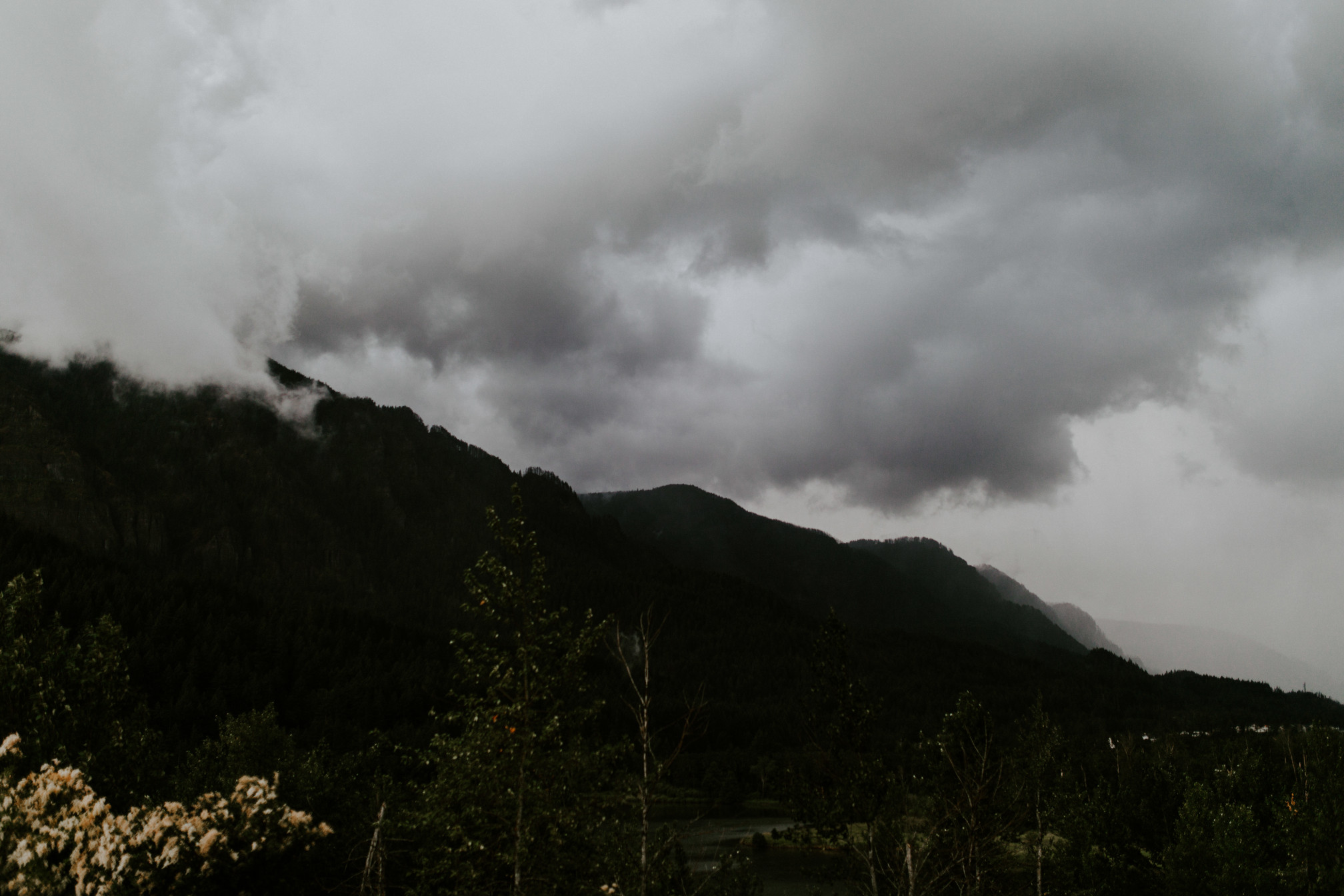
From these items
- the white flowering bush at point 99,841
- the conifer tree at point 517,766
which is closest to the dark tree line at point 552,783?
the conifer tree at point 517,766

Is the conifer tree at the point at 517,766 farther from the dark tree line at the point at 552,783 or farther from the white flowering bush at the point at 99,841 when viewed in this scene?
the white flowering bush at the point at 99,841

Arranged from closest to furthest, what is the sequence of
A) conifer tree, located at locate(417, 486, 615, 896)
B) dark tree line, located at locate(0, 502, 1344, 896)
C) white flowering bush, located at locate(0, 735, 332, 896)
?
conifer tree, located at locate(417, 486, 615, 896) < dark tree line, located at locate(0, 502, 1344, 896) < white flowering bush, located at locate(0, 735, 332, 896)

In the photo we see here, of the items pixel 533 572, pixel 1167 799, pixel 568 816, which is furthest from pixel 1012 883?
pixel 1167 799

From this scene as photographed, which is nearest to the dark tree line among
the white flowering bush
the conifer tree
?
the conifer tree

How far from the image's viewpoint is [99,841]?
63.6 feet

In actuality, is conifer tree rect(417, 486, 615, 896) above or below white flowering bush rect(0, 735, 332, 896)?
above

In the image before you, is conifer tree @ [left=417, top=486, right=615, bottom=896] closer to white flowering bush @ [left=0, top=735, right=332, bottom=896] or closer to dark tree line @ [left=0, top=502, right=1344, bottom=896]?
dark tree line @ [left=0, top=502, right=1344, bottom=896]

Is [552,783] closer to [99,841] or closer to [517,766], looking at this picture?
[517,766]

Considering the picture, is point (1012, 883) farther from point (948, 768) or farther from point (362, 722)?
point (362, 722)

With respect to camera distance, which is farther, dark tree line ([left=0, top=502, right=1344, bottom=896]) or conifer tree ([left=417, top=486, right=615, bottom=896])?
dark tree line ([left=0, top=502, right=1344, bottom=896])

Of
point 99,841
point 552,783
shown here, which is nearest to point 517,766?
point 552,783

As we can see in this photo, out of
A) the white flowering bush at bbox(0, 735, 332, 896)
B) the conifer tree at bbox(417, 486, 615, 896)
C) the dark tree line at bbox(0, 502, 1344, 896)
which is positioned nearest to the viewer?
the conifer tree at bbox(417, 486, 615, 896)

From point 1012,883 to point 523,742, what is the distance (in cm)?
3085

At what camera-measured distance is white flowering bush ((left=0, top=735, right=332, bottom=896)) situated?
18.4 m
